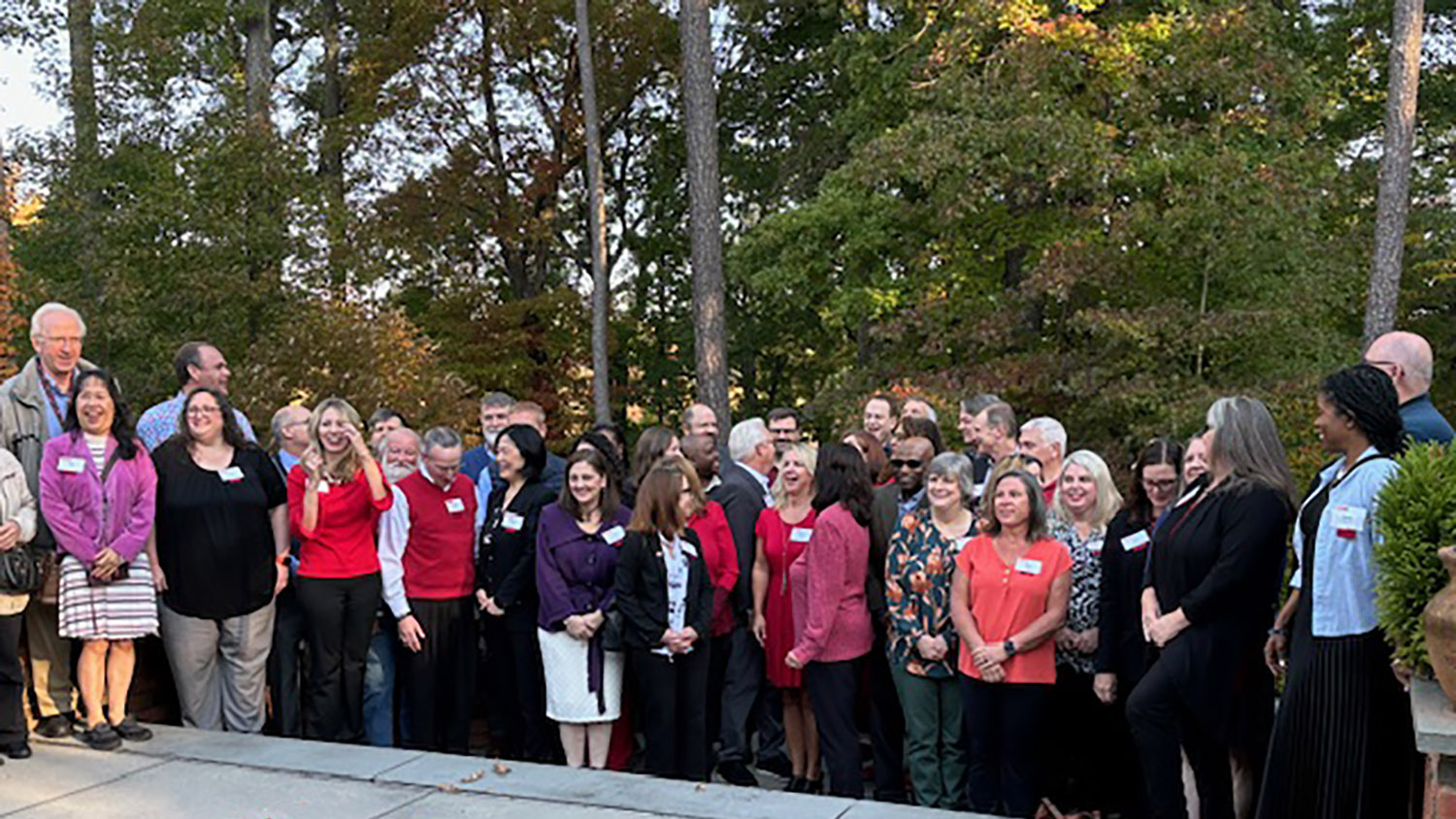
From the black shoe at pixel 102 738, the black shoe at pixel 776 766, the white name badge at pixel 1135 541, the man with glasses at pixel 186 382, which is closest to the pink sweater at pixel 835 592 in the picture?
the white name badge at pixel 1135 541

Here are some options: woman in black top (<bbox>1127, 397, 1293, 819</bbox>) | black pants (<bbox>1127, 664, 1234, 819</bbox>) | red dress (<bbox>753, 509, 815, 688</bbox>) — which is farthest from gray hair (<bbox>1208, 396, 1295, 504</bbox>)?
red dress (<bbox>753, 509, 815, 688</bbox>)

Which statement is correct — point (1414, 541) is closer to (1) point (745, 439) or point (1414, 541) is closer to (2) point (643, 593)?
(2) point (643, 593)

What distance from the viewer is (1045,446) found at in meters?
6.33

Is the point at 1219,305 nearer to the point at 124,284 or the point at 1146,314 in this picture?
the point at 1146,314

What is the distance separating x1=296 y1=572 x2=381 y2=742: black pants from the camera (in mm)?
6312

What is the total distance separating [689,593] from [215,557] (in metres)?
2.29

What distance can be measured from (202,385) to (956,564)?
394 centimetres

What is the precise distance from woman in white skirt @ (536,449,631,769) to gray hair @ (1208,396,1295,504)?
2.81 meters

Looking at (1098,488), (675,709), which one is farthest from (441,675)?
(1098,488)

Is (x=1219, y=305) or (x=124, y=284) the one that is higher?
(x=124, y=284)

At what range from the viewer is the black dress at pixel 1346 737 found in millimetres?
4027

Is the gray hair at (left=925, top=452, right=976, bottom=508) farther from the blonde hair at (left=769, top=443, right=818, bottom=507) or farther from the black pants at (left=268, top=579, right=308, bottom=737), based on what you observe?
the black pants at (left=268, top=579, right=308, bottom=737)

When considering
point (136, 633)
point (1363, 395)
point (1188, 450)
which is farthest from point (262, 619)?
point (1363, 395)

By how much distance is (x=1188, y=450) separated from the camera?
5523 mm
